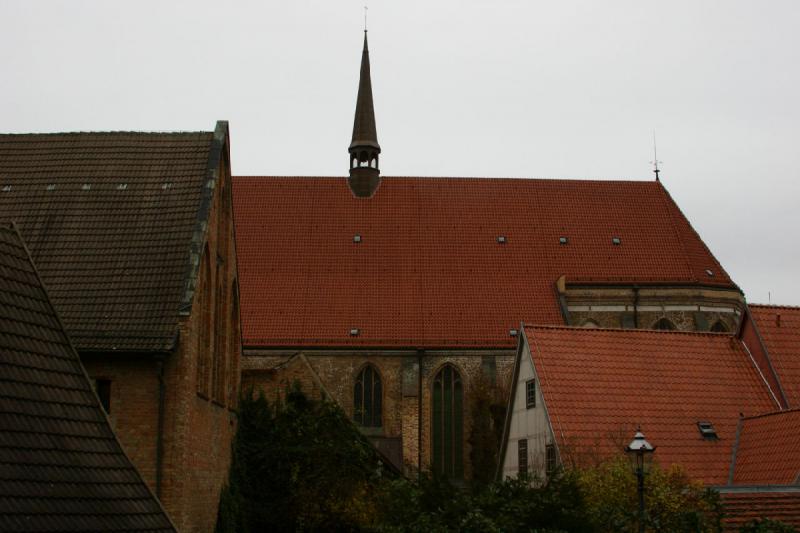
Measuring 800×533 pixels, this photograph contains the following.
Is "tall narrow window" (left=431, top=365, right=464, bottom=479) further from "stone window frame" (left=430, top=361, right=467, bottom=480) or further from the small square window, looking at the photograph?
the small square window

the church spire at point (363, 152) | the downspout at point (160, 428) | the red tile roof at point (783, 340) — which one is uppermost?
the church spire at point (363, 152)

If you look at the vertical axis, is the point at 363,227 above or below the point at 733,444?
above

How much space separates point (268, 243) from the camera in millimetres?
39500

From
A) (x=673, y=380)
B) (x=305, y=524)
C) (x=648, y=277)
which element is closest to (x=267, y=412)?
(x=305, y=524)

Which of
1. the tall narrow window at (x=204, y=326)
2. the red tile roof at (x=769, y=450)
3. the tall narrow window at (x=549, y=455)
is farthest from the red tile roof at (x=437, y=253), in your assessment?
the tall narrow window at (x=204, y=326)

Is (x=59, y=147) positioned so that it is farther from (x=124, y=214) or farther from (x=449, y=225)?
(x=449, y=225)

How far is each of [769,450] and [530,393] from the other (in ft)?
20.2

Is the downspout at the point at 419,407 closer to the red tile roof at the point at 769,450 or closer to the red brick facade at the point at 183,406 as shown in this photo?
the red tile roof at the point at 769,450

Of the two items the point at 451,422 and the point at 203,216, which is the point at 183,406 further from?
the point at 451,422

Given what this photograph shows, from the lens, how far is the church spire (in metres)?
41.4

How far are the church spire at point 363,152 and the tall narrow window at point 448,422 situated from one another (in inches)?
333

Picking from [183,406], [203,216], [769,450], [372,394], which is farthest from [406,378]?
[183,406]

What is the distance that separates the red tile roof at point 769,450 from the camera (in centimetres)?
2309

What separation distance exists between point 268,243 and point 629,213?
1385cm
